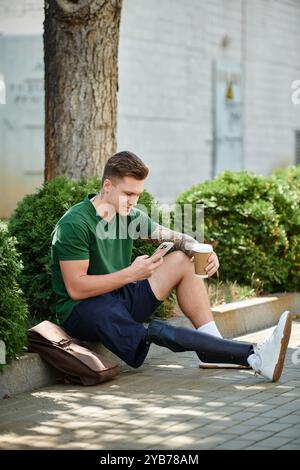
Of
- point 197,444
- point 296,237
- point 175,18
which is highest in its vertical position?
point 175,18

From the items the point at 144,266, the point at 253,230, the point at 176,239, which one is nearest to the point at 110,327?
the point at 144,266

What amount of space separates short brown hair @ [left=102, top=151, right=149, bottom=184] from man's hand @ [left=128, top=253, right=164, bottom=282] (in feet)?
1.71

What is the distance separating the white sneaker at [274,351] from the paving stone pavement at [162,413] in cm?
8

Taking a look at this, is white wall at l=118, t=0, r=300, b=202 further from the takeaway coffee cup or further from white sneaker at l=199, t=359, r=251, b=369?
the takeaway coffee cup

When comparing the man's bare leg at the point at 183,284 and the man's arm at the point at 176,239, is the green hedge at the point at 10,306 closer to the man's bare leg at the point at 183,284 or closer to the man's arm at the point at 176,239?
the man's bare leg at the point at 183,284

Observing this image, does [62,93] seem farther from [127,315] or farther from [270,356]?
[270,356]

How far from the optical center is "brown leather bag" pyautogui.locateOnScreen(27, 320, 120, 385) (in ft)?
20.9

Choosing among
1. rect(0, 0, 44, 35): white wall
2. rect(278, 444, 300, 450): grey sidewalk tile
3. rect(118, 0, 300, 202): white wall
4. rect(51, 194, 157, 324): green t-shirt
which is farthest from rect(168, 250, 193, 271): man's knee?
rect(118, 0, 300, 202): white wall

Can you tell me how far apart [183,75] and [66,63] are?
791 cm

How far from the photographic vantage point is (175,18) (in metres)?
15.9

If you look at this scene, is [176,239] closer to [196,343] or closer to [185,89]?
[196,343]

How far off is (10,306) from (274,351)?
1.59 metres

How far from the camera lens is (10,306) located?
616 centimetres

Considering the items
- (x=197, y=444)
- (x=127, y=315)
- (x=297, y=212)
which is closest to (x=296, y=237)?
(x=297, y=212)
